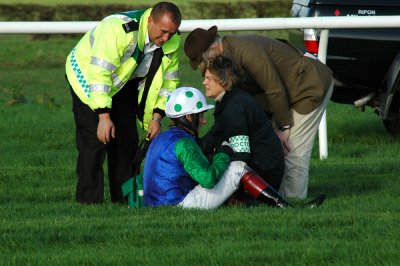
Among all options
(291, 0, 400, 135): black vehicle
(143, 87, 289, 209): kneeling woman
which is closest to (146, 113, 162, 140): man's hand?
(143, 87, 289, 209): kneeling woman

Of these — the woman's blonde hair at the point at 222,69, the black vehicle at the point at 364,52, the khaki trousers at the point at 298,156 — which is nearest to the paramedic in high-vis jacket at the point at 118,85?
the woman's blonde hair at the point at 222,69

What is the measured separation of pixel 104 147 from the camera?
9.55m

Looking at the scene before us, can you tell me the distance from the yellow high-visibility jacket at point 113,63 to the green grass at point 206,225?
32.1 inches

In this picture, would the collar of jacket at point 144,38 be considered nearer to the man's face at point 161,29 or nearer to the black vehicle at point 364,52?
the man's face at point 161,29

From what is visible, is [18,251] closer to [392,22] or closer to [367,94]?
[392,22]

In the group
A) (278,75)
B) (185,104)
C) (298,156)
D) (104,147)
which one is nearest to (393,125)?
(298,156)

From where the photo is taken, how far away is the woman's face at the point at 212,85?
908 cm

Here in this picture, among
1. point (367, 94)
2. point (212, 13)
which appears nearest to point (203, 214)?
point (367, 94)

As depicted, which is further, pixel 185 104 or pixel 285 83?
pixel 285 83

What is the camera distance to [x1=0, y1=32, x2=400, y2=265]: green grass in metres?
7.02

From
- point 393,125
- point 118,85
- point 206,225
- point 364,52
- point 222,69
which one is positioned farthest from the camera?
point 393,125

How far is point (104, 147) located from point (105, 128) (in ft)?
1.58

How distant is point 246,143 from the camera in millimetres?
9133

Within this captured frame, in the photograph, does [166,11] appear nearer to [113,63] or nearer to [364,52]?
[113,63]
